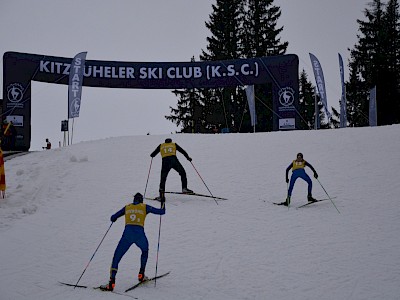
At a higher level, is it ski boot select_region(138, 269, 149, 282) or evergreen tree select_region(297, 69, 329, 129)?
evergreen tree select_region(297, 69, 329, 129)

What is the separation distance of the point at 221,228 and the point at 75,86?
1557 cm

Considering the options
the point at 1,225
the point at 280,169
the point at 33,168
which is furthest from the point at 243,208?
Answer: the point at 33,168

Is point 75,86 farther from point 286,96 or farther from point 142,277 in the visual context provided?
point 142,277

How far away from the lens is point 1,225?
33.6 ft

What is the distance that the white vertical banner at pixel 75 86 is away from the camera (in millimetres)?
21578

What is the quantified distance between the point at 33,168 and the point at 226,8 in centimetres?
3178

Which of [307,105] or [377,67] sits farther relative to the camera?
[307,105]

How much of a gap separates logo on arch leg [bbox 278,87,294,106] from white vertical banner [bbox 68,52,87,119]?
1199 centimetres

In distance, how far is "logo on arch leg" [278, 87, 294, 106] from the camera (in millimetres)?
24453

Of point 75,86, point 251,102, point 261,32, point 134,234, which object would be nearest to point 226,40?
point 261,32

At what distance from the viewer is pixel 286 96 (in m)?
24.6

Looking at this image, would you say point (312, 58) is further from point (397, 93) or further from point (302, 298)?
point (302, 298)

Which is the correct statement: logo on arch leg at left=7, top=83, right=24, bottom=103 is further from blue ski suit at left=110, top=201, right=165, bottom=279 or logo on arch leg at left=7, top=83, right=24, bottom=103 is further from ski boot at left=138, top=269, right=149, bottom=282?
ski boot at left=138, top=269, right=149, bottom=282

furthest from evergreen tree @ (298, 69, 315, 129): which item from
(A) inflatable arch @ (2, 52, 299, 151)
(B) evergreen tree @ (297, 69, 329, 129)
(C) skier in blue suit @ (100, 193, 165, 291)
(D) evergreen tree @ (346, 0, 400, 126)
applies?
(C) skier in blue suit @ (100, 193, 165, 291)
